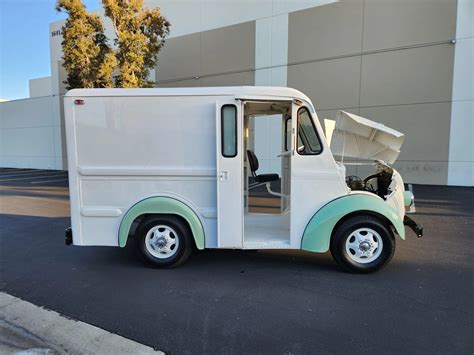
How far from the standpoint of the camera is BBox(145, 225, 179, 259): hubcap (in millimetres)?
4094

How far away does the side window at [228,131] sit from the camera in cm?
387

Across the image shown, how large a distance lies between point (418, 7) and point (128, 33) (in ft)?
38.2

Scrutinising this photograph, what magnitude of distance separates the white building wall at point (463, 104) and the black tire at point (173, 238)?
12.0 m

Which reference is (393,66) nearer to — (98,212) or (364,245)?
(364,245)

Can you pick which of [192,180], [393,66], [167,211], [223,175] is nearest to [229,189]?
[223,175]

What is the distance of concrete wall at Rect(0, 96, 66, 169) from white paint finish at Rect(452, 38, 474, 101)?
2397cm

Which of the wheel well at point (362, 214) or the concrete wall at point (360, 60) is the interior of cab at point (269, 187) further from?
the concrete wall at point (360, 60)

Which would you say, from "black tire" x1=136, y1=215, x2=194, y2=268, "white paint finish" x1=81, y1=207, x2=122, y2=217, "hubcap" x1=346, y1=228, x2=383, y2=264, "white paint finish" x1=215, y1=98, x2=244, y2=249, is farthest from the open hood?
"white paint finish" x1=81, y1=207, x2=122, y2=217

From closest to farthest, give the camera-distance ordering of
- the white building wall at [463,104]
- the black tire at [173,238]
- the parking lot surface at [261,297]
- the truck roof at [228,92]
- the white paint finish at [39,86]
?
1. the parking lot surface at [261,297]
2. the truck roof at [228,92]
3. the black tire at [173,238]
4. the white building wall at [463,104]
5. the white paint finish at [39,86]

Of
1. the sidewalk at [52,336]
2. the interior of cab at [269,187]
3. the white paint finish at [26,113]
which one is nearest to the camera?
the sidewalk at [52,336]

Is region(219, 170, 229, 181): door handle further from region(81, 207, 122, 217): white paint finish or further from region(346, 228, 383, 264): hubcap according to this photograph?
region(346, 228, 383, 264): hubcap

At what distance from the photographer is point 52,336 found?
8.86 feet

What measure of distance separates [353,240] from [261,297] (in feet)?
4.73

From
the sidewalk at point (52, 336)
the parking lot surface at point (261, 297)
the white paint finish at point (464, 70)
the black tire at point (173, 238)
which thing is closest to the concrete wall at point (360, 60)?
the white paint finish at point (464, 70)
